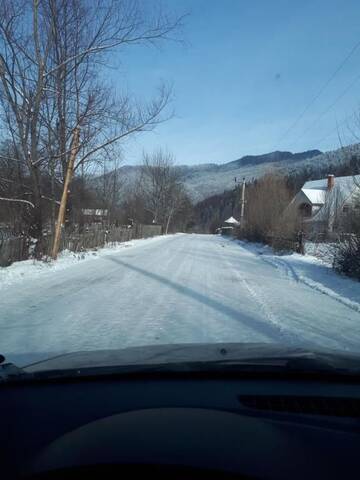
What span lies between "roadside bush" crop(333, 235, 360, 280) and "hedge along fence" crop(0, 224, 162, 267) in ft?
36.6

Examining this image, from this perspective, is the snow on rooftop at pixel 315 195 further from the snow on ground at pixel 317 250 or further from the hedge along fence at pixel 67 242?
the snow on ground at pixel 317 250

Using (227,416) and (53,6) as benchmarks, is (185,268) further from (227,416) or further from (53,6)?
(227,416)

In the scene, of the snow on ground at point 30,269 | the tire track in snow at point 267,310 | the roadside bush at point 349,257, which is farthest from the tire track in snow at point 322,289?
the snow on ground at point 30,269

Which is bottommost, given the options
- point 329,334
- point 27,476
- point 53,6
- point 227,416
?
point 329,334

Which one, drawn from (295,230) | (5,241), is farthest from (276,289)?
(295,230)

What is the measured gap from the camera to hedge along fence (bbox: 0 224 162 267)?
16.2 meters

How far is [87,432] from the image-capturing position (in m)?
1.99

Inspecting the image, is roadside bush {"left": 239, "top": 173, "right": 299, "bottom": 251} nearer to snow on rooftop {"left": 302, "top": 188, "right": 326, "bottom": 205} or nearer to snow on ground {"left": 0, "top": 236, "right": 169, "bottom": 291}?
snow on ground {"left": 0, "top": 236, "right": 169, "bottom": 291}

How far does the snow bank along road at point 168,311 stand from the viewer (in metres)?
6.51

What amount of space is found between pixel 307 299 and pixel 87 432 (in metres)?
9.33

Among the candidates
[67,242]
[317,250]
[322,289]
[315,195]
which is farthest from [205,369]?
[315,195]

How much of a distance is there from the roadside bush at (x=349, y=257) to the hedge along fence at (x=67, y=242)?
11.2 m

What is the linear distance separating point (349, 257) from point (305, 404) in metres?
13.5

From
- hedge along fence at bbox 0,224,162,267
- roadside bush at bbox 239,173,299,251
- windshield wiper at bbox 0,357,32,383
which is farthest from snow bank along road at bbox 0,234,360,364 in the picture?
roadside bush at bbox 239,173,299,251
